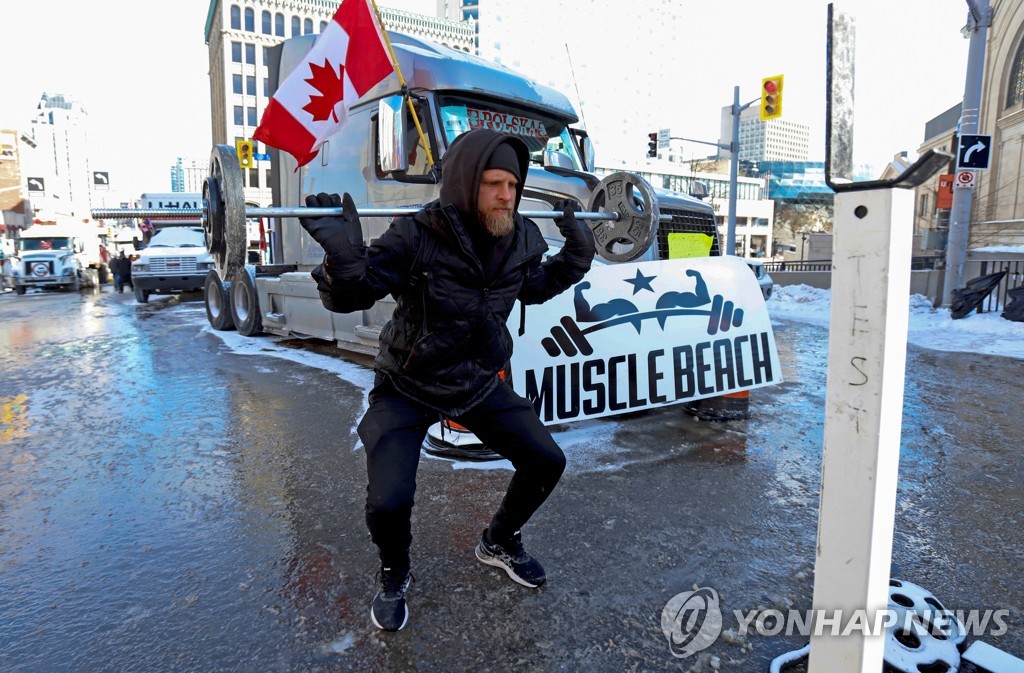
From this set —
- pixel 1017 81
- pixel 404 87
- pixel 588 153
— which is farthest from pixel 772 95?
pixel 1017 81

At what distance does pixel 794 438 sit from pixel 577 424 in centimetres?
163

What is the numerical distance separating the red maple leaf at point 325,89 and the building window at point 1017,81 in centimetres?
3353

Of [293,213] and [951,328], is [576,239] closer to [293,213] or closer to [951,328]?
[293,213]

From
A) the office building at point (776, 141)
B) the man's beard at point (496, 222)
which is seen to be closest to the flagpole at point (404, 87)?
the man's beard at point (496, 222)

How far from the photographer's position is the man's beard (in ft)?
8.23

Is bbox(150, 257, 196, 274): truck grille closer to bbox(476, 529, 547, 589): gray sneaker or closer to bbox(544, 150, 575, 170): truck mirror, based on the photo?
bbox(544, 150, 575, 170): truck mirror

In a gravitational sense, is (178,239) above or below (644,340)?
above

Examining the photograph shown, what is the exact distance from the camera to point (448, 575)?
2861 mm

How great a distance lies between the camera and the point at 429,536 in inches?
127

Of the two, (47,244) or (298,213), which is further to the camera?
(47,244)

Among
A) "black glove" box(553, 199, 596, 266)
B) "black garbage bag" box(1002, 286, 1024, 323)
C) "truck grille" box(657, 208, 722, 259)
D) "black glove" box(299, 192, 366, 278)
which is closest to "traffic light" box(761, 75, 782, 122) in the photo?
"black garbage bag" box(1002, 286, 1024, 323)

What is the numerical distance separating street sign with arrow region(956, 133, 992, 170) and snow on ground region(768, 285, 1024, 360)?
2716 mm
